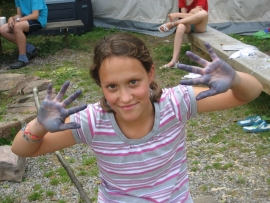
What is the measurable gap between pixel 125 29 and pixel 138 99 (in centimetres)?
845

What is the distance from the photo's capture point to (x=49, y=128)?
5.75 ft

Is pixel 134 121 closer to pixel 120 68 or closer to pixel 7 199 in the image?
pixel 120 68

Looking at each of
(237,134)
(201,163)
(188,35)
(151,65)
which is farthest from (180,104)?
(188,35)

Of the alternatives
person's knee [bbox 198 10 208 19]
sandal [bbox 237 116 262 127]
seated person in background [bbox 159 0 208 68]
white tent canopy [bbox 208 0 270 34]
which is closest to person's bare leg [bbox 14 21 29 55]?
seated person in background [bbox 159 0 208 68]

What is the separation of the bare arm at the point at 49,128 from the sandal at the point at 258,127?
2901 mm

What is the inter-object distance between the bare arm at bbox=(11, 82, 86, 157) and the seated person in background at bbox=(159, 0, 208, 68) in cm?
497

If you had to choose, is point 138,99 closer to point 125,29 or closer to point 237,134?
point 237,134

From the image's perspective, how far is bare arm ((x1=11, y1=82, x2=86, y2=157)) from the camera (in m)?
1.76

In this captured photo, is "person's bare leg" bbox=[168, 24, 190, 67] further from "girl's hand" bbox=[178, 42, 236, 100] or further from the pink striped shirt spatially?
"girl's hand" bbox=[178, 42, 236, 100]

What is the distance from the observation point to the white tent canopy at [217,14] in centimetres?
930

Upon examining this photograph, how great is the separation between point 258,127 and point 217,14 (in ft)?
17.7

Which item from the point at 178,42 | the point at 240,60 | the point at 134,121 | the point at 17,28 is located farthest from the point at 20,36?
the point at 134,121

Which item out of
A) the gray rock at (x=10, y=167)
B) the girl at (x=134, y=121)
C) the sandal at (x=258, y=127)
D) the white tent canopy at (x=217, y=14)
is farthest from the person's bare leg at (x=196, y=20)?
the girl at (x=134, y=121)

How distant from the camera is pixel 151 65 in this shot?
76.4 inches
